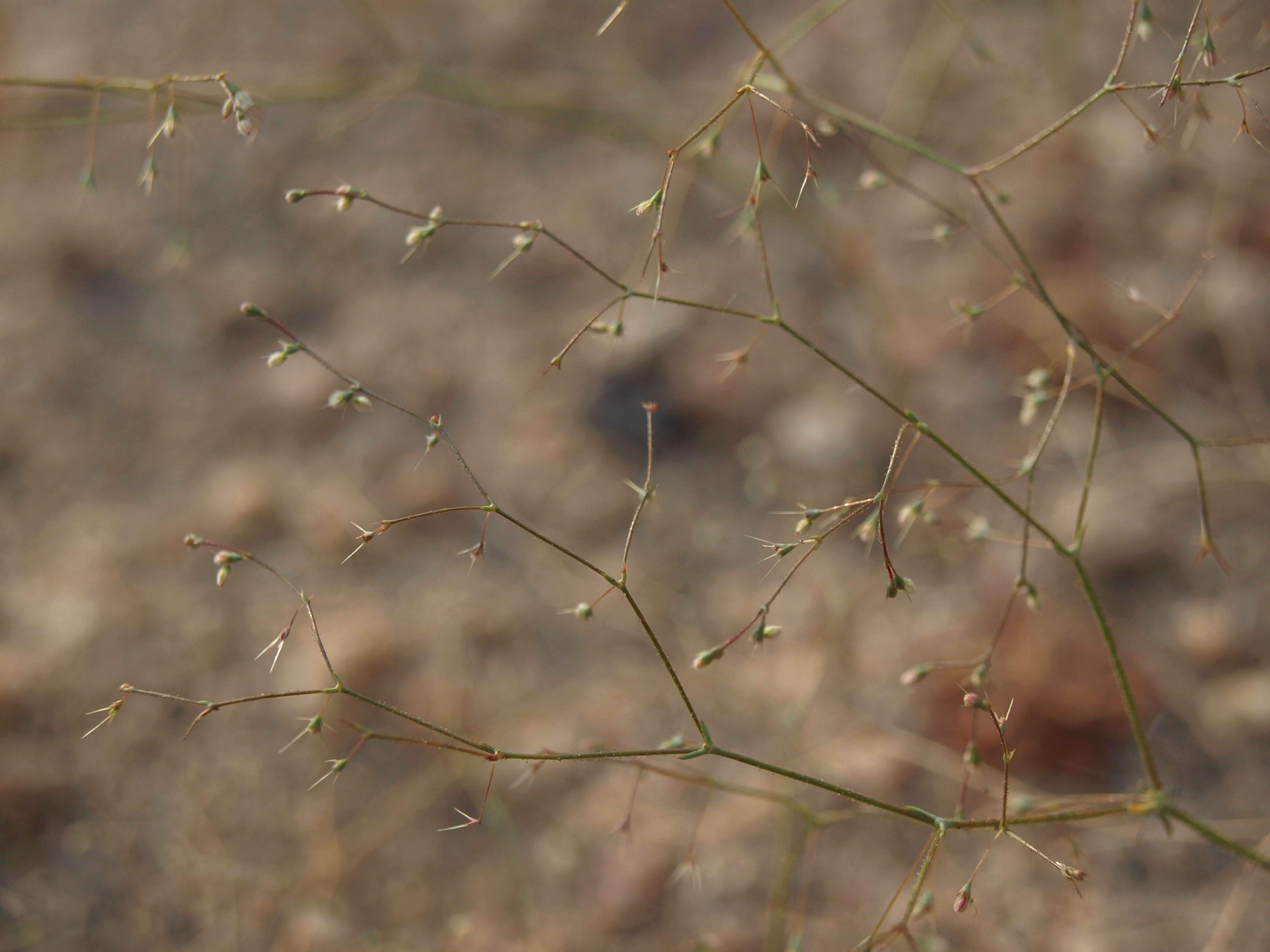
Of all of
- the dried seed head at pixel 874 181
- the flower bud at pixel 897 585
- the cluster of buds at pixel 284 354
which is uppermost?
the dried seed head at pixel 874 181

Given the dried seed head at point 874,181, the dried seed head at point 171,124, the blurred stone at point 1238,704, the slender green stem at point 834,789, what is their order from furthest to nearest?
the blurred stone at point 1238,704 < the dried seed head at point 874,181 < the dried seed head at point 171,124 < the slender green stem at point 834,789

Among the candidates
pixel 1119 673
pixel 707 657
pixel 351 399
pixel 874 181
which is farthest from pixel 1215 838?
pixel 351 399

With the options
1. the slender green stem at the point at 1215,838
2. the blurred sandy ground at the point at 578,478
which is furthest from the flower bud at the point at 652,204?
the blurred sandy ground at the point at 578,478

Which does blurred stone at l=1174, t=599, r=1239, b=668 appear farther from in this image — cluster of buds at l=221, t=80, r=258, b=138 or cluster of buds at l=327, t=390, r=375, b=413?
cluster of buds at l=221, t=80, r=258, b=138

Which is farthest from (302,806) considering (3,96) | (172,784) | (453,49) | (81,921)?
(3,96)

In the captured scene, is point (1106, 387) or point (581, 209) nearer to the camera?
point (1106, 387)

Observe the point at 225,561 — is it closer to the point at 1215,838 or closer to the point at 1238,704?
the point at 1215,838

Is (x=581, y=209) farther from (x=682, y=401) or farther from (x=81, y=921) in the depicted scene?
(x=81, y=921)

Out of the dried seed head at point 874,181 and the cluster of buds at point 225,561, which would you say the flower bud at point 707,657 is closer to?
the cluster of buds at point 225,561
